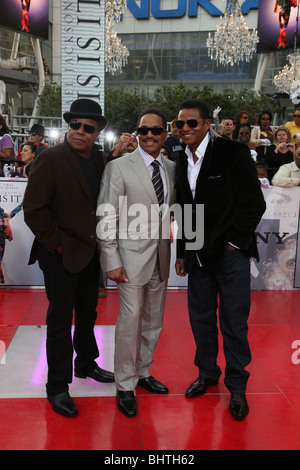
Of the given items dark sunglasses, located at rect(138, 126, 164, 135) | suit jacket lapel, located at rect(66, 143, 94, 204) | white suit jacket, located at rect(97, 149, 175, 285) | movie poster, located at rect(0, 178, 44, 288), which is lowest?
movie poster, located at rect(0, 178, 44, 288)

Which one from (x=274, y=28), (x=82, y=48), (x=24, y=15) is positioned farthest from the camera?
(x=274, y=28)

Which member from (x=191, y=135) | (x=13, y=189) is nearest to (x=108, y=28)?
(x=13, y=189)

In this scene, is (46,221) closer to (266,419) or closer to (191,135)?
(191,135)

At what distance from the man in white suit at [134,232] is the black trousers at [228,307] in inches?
12.2

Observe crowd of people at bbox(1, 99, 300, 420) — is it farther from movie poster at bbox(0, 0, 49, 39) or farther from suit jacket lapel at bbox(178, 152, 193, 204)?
movie poster at bbox(0, 0, 49, 39)

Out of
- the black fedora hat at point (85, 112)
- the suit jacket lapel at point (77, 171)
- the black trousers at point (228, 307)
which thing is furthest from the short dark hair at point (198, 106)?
the black trousers at point (228, 307)

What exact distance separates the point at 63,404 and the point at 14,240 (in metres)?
→ 3.15

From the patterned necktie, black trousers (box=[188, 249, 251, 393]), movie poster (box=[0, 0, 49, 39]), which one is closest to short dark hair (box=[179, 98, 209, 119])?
the patterned necktie

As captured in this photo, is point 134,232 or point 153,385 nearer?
point 134,232

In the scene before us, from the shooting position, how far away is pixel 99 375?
3436mm

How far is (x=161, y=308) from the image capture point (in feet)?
10.5

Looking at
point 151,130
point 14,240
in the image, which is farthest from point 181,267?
point 14,240

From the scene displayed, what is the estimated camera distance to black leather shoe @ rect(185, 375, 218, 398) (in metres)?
3.25

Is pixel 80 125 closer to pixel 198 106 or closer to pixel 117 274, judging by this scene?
pixel 198 106
